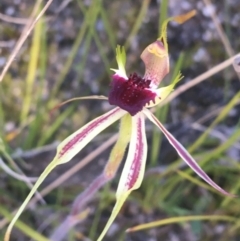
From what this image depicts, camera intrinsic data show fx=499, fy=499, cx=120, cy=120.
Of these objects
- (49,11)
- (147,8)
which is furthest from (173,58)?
(49,11)

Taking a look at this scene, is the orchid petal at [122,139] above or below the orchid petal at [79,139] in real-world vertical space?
below

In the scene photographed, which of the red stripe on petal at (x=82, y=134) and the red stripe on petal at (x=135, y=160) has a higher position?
the red stripe on petal at (x=82, y=134)

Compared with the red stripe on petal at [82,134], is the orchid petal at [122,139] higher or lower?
lower

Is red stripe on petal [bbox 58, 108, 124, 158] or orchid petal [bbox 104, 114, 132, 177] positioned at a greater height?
red stripe on petal [bbox 58, 108, 124, 158]

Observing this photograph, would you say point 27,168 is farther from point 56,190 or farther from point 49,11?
point 49,11

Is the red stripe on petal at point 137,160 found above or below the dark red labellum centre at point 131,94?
below
